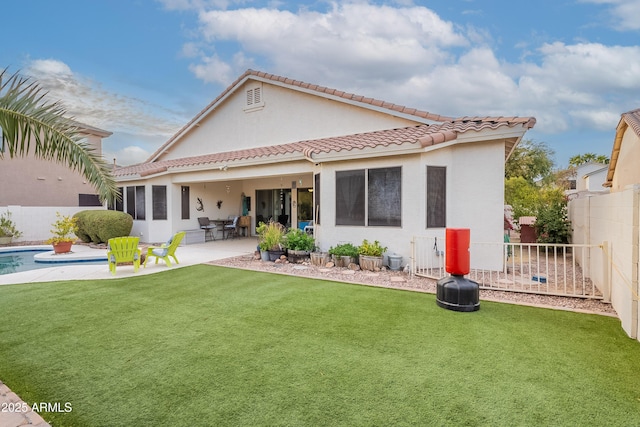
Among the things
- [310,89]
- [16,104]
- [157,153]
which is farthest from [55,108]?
[157,153]

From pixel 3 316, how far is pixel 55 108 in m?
3.91

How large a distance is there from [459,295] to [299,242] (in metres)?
6.13

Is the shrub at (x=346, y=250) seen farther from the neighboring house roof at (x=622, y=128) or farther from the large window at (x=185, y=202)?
the large window at (x=185, y=202)

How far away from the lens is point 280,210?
61.6ft

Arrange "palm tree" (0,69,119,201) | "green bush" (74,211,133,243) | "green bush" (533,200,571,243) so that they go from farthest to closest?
"green bush" (74,211,133,243) < "green bush" (533,200,571,243) < "palm tree" (0,69,119,201)

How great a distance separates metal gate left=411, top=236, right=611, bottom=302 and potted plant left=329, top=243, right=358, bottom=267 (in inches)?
73.3

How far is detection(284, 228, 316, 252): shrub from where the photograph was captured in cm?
1128

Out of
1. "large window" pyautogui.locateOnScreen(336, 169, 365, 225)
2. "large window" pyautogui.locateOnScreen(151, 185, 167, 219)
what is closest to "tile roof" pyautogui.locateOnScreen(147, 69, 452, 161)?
"large window" pyautogui.locateOnScreen(336, 169, 365, 225)

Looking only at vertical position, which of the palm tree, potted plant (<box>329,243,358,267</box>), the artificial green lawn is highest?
the palm tree

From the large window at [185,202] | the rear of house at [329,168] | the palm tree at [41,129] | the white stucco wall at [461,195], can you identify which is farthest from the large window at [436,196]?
the large window at [185,202]

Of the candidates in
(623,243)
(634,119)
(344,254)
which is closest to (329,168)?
(344,254)

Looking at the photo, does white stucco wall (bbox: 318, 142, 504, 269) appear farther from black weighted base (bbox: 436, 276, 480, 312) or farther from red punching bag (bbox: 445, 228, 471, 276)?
black weighted base (bbox: 436, 276, 480, 312)

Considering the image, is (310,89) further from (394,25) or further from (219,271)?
(219,271)

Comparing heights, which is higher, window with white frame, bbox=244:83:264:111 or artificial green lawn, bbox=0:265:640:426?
window with white frame, bbox=244:83:264:111
